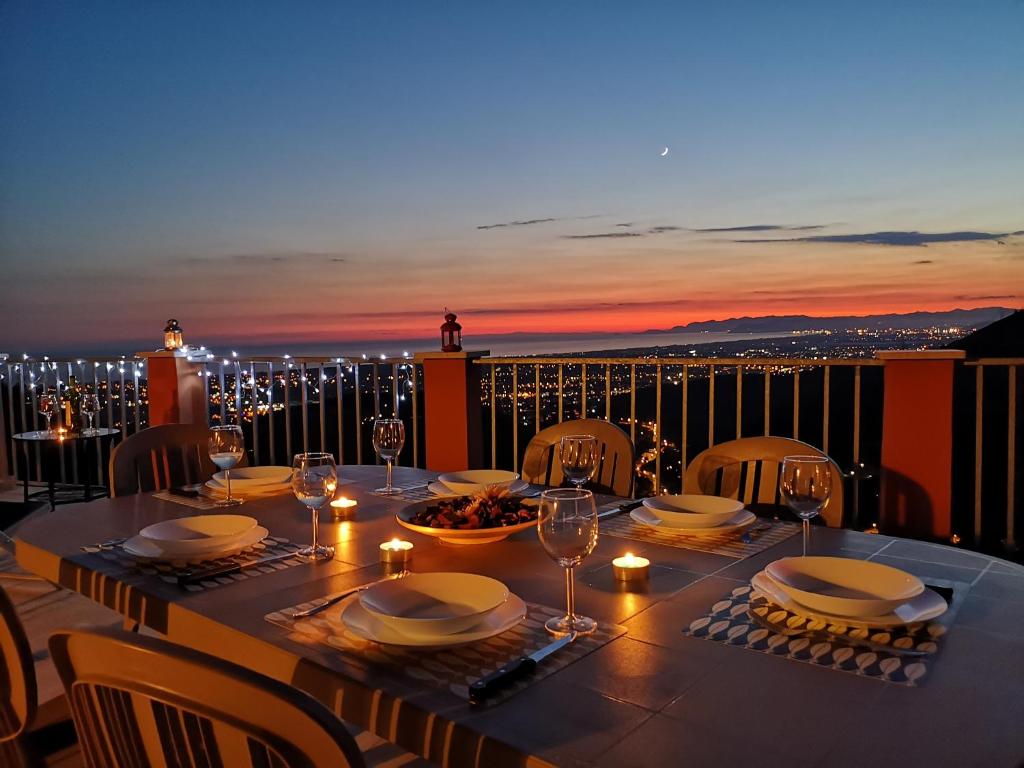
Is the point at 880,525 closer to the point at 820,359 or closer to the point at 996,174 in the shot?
the point at 820,359

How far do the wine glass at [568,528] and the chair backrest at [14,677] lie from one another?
32.3 inches

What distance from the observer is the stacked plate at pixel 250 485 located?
219 cm

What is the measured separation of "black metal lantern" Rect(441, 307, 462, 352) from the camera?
4938 mm

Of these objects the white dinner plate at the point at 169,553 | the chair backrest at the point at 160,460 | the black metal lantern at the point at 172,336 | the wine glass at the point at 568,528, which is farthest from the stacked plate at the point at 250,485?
the black metal lantern at the point at 172,336

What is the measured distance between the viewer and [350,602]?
1231mm

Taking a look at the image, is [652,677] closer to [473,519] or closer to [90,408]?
[473,519]

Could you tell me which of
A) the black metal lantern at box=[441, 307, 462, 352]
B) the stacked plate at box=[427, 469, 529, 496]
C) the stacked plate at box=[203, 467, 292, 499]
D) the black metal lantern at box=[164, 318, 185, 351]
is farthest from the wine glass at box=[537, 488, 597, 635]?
the black metal lantern at box=[164, 318, 185, 351]

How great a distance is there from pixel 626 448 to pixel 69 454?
7035mm

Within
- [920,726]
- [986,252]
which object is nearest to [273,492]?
[920,726]

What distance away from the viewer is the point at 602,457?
262 centimetres

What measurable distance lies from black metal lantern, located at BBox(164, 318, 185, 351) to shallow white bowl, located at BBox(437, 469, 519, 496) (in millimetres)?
4237

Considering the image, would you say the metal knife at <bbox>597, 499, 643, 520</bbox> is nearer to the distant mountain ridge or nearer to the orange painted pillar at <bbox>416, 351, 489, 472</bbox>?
the orange painted pillar at <bbox>416, 351, 489, 472</bbox>

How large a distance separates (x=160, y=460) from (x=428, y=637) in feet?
6.43

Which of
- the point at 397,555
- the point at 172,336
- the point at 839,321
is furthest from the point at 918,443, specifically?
the point at 839,321
